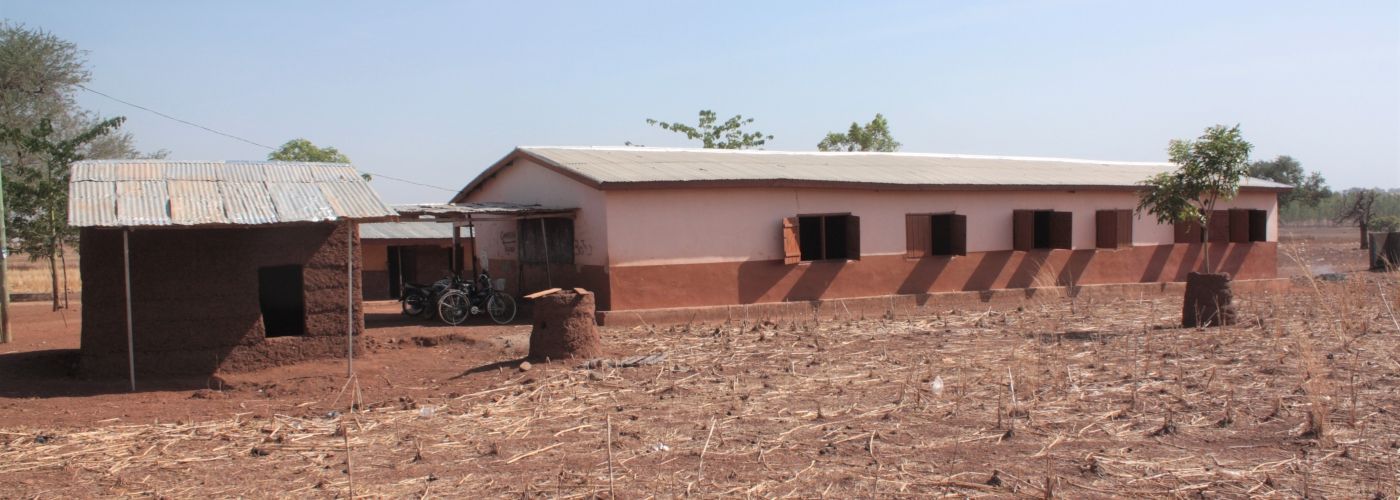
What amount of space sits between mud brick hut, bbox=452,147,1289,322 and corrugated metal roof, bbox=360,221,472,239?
3942 millimetres

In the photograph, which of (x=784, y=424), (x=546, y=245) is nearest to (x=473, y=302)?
(x=546, y=245)

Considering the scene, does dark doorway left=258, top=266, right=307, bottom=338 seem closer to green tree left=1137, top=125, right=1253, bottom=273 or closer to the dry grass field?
the dry grass field

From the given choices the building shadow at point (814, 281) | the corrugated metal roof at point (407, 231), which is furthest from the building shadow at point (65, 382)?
the corrugated metal roof at point (407, 231)

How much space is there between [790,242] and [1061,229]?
6115 mm

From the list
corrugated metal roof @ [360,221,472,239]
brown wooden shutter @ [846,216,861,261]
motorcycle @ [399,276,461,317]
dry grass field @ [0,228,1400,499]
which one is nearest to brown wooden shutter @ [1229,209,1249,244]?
brown wooden shutter @ [846,216,861,261]

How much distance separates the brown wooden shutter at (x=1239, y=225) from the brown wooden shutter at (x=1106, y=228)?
11.7 feet

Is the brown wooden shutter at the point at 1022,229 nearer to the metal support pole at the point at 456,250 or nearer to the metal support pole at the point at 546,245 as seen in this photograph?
the metal support pole at the point at 546,245

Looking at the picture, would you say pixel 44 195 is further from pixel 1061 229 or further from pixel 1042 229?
pixel 1042 229

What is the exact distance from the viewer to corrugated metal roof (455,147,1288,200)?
16.2 meters

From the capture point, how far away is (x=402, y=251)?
26.7 metres

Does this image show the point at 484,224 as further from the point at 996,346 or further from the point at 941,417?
the point at 941,417

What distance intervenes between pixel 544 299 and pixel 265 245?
9.72 feet

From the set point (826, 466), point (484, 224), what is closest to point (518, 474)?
point (826, 466)

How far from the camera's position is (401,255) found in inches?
1052
